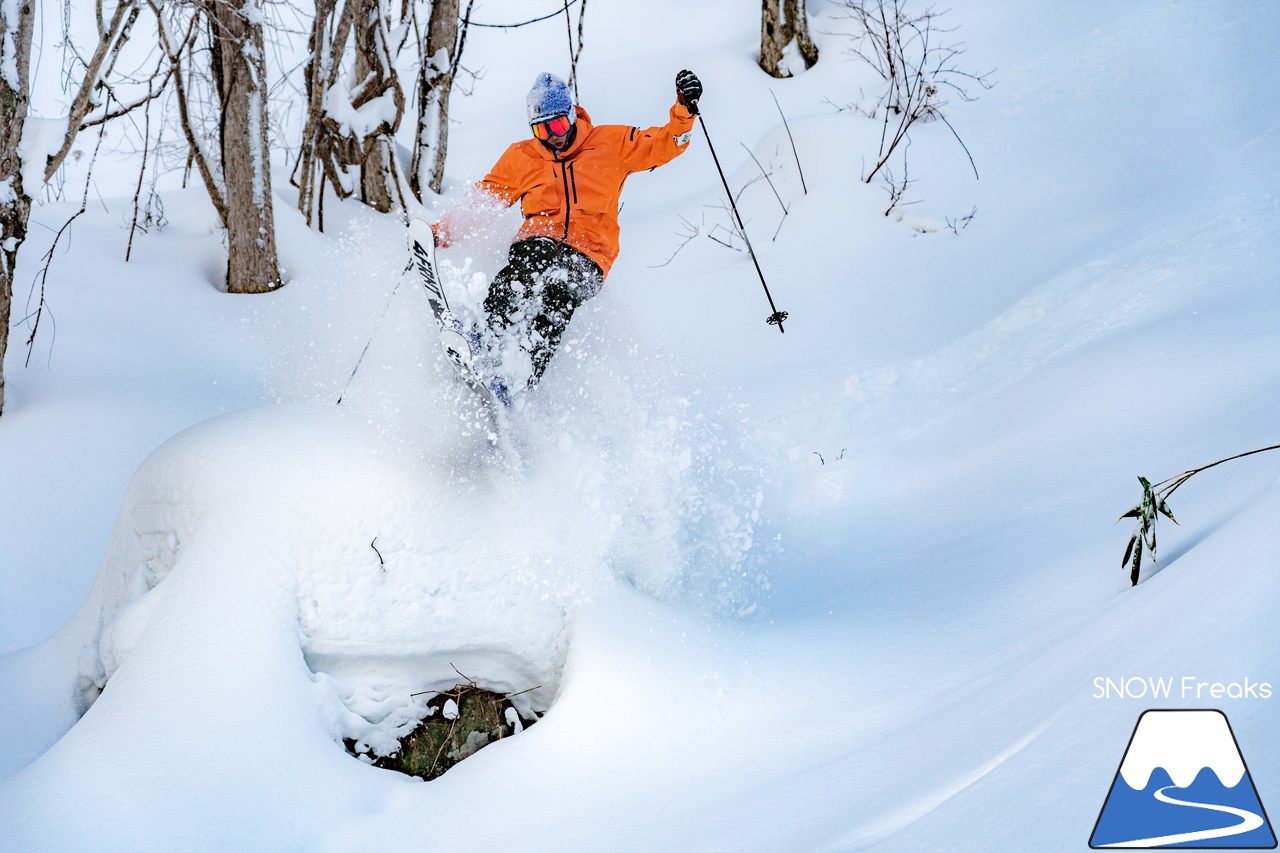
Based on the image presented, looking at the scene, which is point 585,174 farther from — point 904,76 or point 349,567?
point 904,76

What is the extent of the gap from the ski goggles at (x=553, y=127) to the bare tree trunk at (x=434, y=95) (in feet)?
9.06

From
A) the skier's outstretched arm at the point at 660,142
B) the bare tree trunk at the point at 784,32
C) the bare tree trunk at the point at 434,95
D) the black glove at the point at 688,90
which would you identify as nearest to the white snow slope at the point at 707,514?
the bare tree trunk at the point at 434,95

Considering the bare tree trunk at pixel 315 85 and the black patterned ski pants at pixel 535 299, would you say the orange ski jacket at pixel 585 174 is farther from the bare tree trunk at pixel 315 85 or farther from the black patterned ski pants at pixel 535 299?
the bare tree trunk at pixel 315 85

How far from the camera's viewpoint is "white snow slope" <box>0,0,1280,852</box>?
1951 mm

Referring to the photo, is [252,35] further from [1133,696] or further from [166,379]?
[1133,696]

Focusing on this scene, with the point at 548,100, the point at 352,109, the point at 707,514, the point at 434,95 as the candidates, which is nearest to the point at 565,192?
the point at 548,100

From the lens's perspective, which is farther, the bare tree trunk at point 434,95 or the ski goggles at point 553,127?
the bare tree trunk at point 434,95

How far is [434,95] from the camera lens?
5.98 m

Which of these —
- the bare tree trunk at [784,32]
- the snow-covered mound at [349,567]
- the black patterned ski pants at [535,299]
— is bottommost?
the snow-covered mound at [349,567]

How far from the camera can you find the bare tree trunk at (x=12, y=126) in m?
3.50

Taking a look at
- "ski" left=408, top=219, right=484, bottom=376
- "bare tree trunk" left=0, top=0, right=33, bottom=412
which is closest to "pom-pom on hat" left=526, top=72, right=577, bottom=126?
"ski" left=408, top=219, right=484, bottom=376

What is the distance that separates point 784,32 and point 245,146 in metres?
4.85

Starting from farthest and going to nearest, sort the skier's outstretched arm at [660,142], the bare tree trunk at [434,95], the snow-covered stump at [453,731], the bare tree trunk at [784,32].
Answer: the bare tree trunk at [784,32], the bare tree trunk at [434,95], the skier's outstretched arm at [660,142], the snow-covered stump at [453,731]

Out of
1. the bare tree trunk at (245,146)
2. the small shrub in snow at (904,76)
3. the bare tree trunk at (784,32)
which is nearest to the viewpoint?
the bare tree trunk at (245,146)
